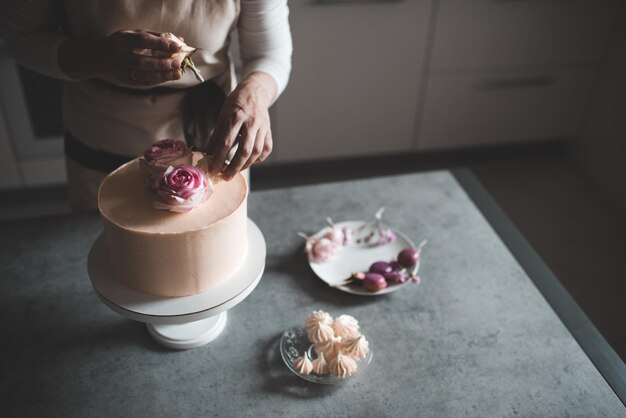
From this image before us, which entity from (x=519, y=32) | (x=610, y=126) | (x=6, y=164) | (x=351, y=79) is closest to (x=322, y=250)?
(x=351, y=79)

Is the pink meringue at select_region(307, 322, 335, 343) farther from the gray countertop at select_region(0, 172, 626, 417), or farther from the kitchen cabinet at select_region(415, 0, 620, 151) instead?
the kitchen cabinet at select_region(415, 0, 620, 151)

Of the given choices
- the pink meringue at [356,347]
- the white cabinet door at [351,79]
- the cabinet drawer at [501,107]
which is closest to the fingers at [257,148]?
the pink meringue at [356,347]

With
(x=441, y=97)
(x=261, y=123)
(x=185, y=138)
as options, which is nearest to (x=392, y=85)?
(x=441, y=97)

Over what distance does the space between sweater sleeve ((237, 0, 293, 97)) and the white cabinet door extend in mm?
1027

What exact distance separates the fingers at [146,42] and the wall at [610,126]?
223 cm

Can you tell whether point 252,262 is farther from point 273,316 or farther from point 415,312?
point 415,312

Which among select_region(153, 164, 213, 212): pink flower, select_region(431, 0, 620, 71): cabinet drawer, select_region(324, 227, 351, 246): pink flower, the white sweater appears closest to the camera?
select_region(153, 164, 213, 212): pink flower

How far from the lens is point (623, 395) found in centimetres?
A: 95

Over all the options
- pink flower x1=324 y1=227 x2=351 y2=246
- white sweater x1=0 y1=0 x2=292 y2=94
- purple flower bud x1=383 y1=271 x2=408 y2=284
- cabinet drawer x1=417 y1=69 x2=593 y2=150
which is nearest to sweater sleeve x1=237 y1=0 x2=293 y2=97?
white sweater x1=0 y1=0 x2=292 y2=94

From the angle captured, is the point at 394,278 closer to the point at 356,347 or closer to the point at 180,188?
the point at 356,347

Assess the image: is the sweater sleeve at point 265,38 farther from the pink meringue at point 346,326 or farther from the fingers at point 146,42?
the pink meringue at point 346,326

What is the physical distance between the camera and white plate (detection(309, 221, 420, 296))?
43.7 inches

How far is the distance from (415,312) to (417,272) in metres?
0.11

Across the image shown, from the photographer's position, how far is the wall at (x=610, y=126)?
8.29 feet
